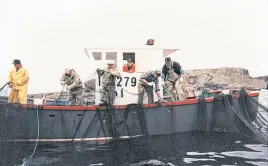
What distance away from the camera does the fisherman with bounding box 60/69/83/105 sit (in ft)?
35.0

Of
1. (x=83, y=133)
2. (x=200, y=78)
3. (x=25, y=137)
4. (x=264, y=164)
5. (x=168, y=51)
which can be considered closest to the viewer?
(x=264, y=164)

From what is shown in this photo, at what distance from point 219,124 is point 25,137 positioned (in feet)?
19.6

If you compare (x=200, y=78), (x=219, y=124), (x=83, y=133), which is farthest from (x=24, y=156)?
(x=200, y=78)

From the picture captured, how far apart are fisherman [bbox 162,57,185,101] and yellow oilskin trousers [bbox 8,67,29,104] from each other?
460 cm

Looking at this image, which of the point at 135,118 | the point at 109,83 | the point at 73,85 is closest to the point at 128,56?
the point at 109,83

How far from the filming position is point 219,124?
10.5 metres

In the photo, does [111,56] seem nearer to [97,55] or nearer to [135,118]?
[97,55]

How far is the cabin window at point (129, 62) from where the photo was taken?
37.1ft

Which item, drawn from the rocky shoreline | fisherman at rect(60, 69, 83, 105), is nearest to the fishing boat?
fisherman at rect(60, 69, 83, 105)

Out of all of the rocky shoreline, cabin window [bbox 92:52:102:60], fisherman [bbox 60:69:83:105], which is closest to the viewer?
fisherman [bbox 60:69:83:105]

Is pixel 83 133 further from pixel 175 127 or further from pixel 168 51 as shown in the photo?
pixel 168 51

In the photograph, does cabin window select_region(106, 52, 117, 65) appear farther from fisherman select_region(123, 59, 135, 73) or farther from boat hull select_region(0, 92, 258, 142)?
boat hull select_region(0, 92, 258, 142)

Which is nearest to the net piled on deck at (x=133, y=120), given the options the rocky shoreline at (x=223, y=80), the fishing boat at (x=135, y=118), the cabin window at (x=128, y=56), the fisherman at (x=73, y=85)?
the fishing boat at (x=135, y=118)

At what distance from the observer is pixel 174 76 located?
11.3m
